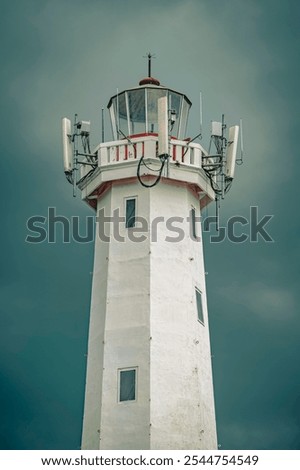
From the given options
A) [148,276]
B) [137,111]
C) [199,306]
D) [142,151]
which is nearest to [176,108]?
[137,111]

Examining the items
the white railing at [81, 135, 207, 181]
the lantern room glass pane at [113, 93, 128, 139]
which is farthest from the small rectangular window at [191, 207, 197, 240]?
the lantern room glass pane at [113, 93, 128, 139]

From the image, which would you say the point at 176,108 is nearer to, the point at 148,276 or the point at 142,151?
the point at 142,151

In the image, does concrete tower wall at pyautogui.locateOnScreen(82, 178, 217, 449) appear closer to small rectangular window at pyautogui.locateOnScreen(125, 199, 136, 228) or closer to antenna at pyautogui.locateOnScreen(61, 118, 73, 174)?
small rectangular window at pyautogui.locateOnScreen(125, 199, 136, 228)

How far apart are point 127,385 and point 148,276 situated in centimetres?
532

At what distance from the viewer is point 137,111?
251ft

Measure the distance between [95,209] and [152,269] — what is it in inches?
242

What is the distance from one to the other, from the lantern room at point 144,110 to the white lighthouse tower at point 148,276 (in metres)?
0.05

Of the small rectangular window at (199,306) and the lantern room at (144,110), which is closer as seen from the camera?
the small rectangular window at (199,306)

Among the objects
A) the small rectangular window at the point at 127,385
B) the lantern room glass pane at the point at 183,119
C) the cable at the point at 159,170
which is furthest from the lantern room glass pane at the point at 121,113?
the small rectangular window at the point at 127,385

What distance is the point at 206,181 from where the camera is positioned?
7531cm

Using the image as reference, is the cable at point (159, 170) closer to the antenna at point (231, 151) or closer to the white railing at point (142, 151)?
the white railing at point (142, 151)

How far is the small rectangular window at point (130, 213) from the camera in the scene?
2896 inches

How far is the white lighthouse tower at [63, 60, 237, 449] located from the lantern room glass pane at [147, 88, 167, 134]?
1.9 inches

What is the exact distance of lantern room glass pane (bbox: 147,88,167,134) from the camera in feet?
250
